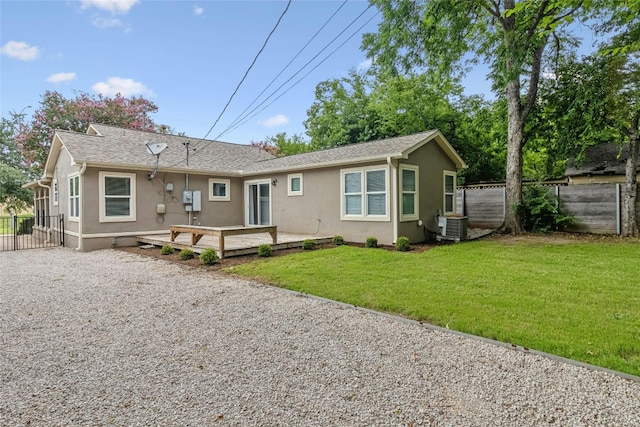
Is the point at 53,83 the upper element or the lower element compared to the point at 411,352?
upper

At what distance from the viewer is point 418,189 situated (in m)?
10.0

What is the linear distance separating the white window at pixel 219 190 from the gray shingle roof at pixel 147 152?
1.56 feet

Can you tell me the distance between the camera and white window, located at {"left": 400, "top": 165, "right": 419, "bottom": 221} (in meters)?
9.51

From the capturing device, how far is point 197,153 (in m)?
14.0

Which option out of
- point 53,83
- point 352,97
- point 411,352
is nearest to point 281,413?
point 411,352

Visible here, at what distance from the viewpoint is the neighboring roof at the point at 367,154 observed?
9352mm

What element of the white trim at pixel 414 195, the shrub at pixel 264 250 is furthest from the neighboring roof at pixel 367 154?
A: the shrub at pixel 264 250

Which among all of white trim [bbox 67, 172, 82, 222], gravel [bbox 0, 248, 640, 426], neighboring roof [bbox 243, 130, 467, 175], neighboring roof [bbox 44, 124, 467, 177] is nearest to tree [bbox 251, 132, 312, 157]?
neighboring roof [bbox 44, 124, 467, 177]

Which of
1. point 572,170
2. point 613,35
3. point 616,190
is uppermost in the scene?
point 613,35

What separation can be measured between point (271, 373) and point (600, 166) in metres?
17.0

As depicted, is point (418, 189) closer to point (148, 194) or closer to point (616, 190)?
point (616, 190)

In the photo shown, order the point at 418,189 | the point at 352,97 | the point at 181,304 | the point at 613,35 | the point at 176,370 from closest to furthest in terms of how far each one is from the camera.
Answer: the point at 176,370, the point at 181,304, the point at 418,189, the point at 613,35, the point at 352,97

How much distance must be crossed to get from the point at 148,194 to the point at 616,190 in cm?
1469

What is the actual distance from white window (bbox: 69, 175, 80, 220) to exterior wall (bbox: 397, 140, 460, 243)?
9573 millimetres
